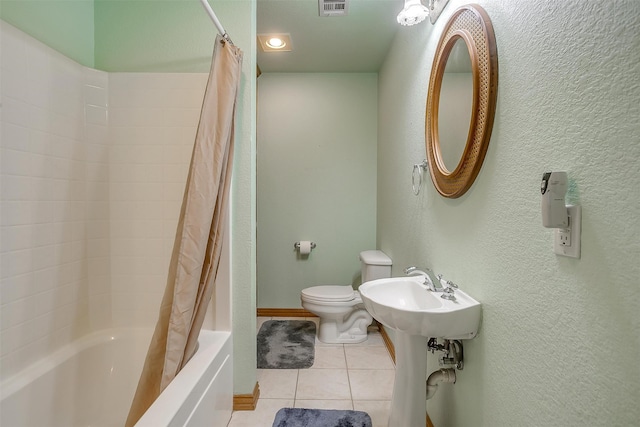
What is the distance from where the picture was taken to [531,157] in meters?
0.78

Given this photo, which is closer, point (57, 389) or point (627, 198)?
point (627, 198)

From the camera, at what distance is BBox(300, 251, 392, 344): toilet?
7.59ft

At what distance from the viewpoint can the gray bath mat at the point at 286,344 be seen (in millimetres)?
2094

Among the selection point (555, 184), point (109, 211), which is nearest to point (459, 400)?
point (555, 184)

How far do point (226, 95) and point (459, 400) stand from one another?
5.34 feet

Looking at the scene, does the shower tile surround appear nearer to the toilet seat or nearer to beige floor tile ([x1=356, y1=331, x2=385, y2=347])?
the toilet seat

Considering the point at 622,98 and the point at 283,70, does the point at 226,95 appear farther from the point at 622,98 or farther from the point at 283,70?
the point at 283,70

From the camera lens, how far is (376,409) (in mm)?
1619

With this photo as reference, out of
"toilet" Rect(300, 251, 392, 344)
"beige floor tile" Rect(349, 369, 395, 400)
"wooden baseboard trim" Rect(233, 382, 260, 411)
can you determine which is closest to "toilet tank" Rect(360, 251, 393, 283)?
"toilet" Rect(300, 251, 392, 344)

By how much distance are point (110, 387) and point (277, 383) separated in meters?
0.89

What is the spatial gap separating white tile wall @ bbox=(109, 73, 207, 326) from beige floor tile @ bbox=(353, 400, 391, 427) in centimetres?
125

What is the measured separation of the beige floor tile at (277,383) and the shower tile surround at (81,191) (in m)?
0.79

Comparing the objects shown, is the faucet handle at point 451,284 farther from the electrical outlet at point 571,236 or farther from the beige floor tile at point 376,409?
the beige floor tile at point 376,409

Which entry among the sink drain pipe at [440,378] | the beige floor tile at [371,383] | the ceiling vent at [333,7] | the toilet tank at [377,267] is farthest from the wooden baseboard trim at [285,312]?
the ceiling vent at [333,7]
